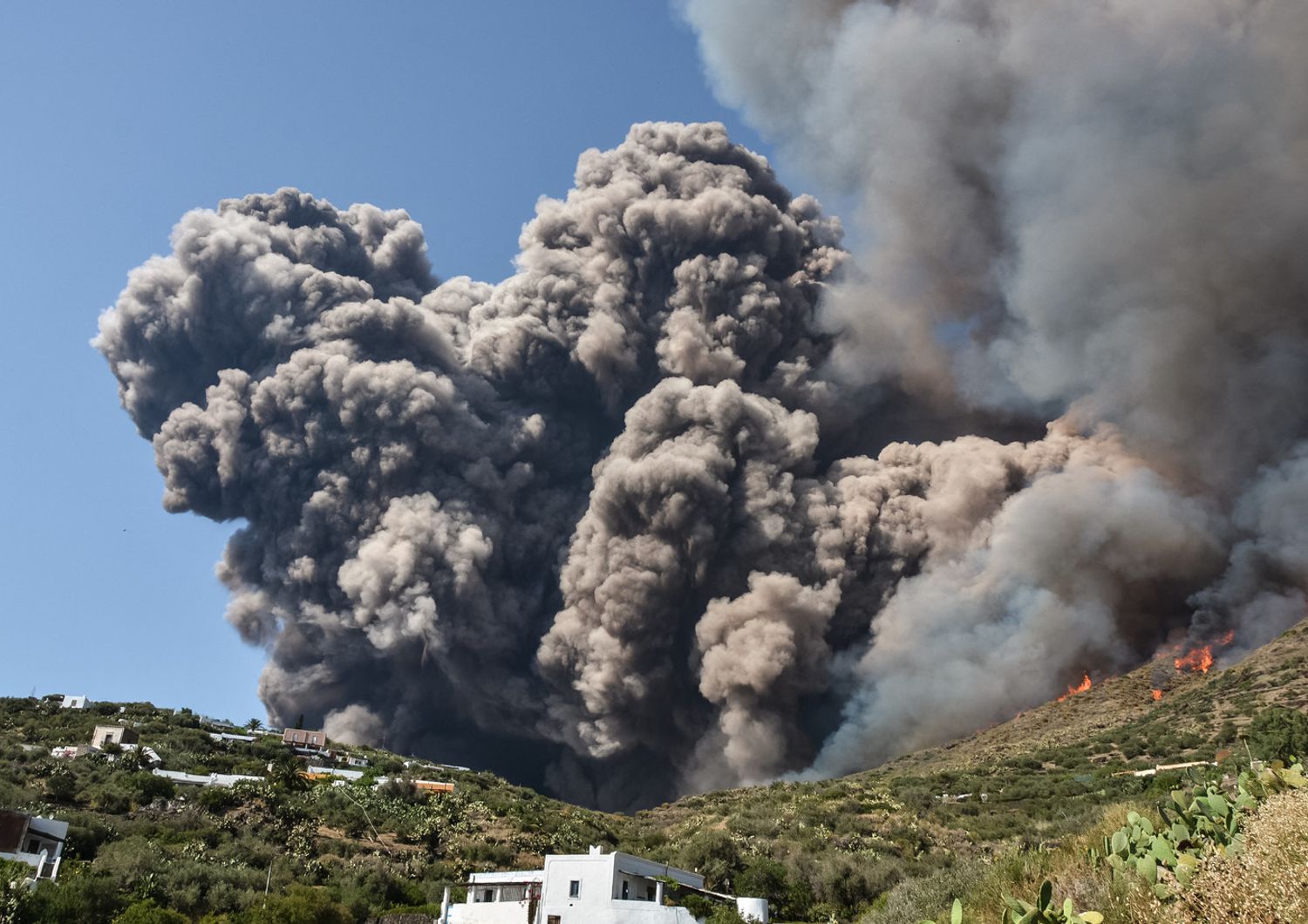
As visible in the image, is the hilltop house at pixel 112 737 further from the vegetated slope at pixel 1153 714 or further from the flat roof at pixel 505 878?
the vegetated slope at pixel 1153 714

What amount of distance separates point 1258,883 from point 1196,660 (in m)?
51.5

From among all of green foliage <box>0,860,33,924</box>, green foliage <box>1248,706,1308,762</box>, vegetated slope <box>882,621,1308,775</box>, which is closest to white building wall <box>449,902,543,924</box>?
green foliage <box>0,860,33,924</box>

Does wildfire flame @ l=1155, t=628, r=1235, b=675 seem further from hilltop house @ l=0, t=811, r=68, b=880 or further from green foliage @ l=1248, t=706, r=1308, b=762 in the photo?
hilltop house @ l=0, t=811, r=68, b=880

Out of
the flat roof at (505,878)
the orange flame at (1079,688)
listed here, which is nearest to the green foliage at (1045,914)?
the flat roof at (505,878)

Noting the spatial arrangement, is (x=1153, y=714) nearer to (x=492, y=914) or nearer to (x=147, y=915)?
→ (x=492, y=914)

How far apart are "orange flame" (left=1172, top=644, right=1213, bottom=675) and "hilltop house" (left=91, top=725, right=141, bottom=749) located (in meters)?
54.7

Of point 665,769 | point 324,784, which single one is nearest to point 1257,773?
point 324,784

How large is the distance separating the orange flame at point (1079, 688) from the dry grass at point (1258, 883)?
50592 mm

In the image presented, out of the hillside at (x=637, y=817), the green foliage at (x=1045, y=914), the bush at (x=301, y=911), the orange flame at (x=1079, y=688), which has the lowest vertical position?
the green foliage at (x=1045, y=914)

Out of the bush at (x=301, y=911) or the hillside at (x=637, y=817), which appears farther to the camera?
the hillside at (x=637, y=817)

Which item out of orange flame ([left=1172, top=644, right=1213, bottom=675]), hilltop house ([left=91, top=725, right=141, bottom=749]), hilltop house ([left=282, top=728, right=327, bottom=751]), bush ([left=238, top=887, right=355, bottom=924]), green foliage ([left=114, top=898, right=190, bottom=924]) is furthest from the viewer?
hilltop house ([left=282, top=728, right=327, bottom=751])

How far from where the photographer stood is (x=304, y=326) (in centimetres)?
7025

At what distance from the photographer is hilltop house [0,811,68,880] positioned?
24.0 meters

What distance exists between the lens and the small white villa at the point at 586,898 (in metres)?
25.8
